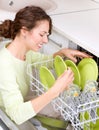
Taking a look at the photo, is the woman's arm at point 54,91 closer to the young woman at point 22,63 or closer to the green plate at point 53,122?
the young woman at point 22,63

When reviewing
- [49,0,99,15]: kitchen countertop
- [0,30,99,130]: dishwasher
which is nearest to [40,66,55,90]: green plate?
[0,30,99,130]: dishwasher

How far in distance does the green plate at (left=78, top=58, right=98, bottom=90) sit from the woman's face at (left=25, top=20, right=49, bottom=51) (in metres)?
0.23

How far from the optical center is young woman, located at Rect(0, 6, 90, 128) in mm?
1313

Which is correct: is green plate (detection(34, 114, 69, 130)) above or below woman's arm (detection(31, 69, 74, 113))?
below

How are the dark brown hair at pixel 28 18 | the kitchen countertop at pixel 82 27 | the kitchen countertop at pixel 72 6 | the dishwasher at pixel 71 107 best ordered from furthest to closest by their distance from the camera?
the kitchen countertop at pixel 72 6 → the kitchen countertop at pixel 82 27 → the dark brown hair at pixel 28 18 → the dishwasher at pixel 71 107

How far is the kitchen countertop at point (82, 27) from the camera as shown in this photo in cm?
160

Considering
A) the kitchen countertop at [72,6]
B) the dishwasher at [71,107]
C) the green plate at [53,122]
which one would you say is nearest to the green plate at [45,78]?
the dishwasher at [71,107]

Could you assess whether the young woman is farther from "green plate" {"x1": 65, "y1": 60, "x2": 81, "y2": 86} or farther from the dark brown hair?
"green plate" {"x1": 65, "y1": 60, "x2": 81, "y2": 86}

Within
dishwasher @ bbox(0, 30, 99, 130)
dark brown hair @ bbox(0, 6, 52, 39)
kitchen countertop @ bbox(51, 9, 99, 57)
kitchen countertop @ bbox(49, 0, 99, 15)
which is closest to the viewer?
dishwasher @ bbox(0, 30, 99, 130)

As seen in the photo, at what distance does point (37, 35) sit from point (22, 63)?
6.3 inches

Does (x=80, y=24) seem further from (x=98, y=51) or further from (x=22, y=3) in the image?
(x=22, y=3)

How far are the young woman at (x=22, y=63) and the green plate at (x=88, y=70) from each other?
63 millimetres

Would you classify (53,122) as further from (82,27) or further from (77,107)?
(82,27)

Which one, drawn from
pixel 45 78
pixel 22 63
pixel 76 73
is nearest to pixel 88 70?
pixel 76 73
